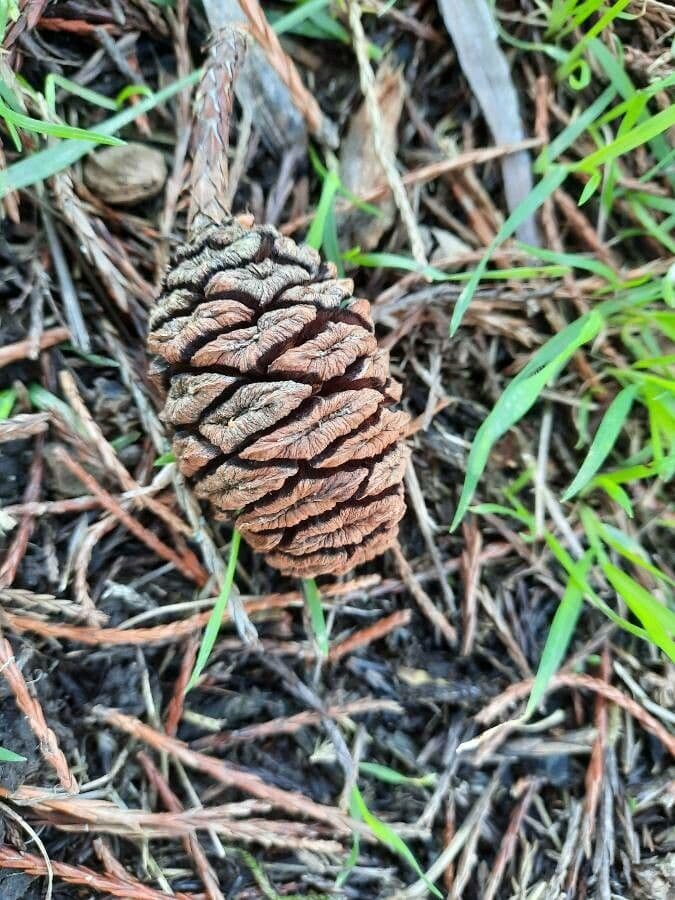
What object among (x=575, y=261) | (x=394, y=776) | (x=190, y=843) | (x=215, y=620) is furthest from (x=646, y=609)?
(x=190, y=843)

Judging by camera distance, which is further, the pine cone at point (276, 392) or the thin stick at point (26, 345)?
the thin stick at point (26, 345)

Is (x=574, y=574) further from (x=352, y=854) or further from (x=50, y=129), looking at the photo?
(x=50, y=129)

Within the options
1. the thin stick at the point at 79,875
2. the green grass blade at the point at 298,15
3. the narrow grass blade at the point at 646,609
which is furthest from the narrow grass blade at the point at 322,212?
the thin stick at the point at 79,875

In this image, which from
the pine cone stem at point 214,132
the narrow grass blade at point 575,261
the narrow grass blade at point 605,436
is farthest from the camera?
the narrow grass blade at point 575,261

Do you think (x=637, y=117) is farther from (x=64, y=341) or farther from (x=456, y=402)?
(x=64, y=341)

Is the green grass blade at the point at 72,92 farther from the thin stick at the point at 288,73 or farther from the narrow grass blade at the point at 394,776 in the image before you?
the narrow grass blade at the point at 394,776

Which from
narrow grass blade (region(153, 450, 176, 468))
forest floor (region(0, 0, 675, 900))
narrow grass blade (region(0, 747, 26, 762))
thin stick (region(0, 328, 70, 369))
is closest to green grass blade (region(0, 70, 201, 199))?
forest floor (region(0, 0, 675, 900))
